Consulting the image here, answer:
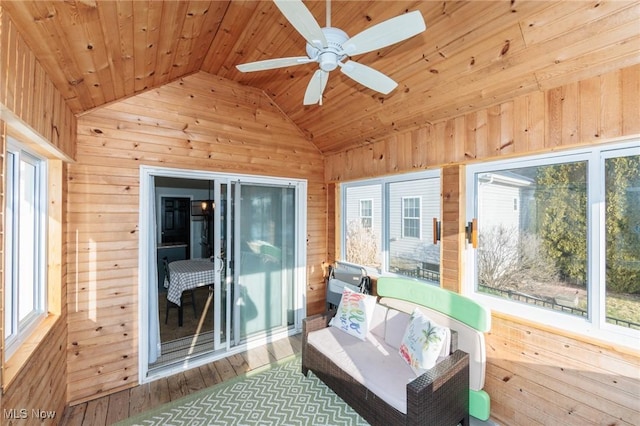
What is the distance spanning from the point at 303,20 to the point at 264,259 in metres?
3.00

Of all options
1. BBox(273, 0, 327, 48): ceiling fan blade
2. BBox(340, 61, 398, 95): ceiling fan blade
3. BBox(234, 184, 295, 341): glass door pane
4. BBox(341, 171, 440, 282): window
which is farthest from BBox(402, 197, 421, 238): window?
BBox(273, 0, 327, 48): ceiling fan blade

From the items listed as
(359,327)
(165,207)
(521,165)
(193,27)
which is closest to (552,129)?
(521,165)

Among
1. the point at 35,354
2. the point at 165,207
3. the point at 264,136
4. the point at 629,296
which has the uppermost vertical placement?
the point at 264,136

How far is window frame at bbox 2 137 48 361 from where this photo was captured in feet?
5.81

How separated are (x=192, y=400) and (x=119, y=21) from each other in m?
2.99

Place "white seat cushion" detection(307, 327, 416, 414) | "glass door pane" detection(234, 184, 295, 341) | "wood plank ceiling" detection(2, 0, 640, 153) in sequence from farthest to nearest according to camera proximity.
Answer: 1. "glass door pane" detection(234, 184, 295, 341)
2. "white seat cushion" detection(307, 327, 416, 414)
3. "wood plank ceiling" detection(2, 0, 640, 153)

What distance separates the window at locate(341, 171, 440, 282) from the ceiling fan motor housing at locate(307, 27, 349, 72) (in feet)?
6.28

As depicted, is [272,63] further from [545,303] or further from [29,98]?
[545,303]

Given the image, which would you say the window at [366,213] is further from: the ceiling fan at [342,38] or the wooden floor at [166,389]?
the ceiling fan at [342,38]

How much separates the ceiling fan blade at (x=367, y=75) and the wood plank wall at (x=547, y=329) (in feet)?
3.81

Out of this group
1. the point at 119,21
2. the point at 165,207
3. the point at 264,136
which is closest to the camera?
the point at 119,21

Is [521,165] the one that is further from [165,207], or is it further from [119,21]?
[165,207]

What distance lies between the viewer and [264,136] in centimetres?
371

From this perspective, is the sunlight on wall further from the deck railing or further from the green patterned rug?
the deck railing
